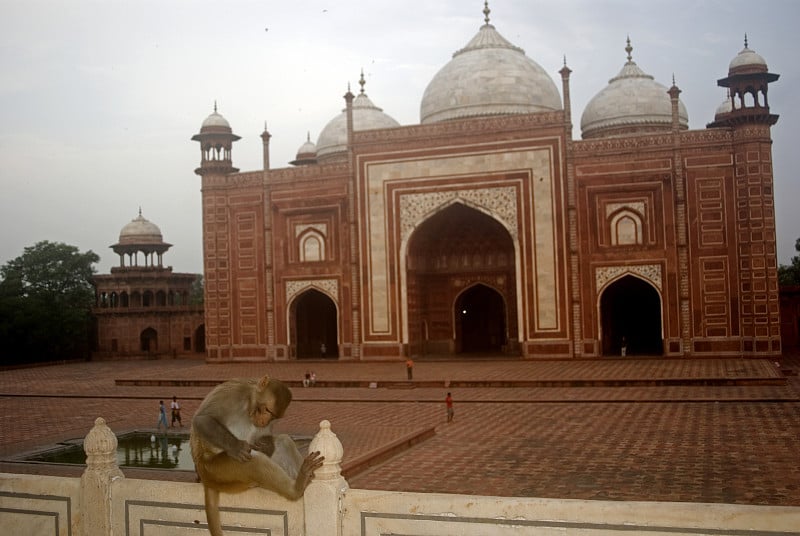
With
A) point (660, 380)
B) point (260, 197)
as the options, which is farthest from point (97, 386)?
point (660, 380)

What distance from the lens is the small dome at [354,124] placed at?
2547cm

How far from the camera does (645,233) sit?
18156 mm

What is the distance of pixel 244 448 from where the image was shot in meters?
3.38

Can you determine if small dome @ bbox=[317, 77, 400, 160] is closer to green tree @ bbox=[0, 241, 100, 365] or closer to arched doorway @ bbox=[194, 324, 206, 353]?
arched doorway @ bbox=[194, 324, 206, 353]

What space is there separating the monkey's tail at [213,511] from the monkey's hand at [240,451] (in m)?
0.29

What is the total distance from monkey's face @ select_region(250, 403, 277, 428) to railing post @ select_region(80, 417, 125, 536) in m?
0.90

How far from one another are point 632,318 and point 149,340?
15773 millimetres

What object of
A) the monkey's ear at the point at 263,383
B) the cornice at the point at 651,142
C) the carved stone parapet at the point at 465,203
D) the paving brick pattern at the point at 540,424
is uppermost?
the cornice at the point at 651,142

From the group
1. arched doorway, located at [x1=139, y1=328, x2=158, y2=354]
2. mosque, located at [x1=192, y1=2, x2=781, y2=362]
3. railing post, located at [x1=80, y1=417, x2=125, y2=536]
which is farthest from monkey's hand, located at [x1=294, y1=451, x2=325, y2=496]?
arched doorway, located at [x1=139, y1=328, x2=158, y2=354]

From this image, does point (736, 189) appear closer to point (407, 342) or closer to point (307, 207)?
point (407, 342)

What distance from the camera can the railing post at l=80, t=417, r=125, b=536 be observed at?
3.94m

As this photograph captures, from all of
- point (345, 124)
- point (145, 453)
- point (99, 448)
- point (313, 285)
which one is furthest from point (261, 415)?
point (345, 124)

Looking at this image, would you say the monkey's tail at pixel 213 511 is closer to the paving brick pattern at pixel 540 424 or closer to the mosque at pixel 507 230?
the paving brick pattern at pixel 540 424

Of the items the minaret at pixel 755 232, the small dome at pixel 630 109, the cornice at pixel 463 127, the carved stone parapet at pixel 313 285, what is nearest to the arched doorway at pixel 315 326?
the carved stone parapet at pixel 313 285
